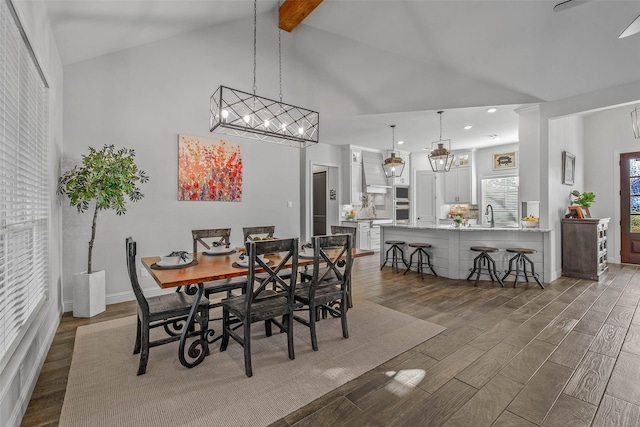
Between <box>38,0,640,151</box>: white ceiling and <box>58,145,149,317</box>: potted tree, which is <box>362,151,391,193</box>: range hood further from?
<box>58,145,149,317</box>: potted tree

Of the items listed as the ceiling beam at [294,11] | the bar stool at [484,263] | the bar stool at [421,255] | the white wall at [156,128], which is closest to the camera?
the white wall at [156,128]

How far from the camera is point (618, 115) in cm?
621

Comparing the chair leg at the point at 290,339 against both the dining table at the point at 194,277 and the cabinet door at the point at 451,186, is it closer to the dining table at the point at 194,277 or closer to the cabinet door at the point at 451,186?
the dining table at the point at 194,277

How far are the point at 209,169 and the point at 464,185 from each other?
656cm

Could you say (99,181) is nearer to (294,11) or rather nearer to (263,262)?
(263,262)

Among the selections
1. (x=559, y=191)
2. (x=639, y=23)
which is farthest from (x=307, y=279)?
(x=559, y=191)

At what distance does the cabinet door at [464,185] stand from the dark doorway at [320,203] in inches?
142

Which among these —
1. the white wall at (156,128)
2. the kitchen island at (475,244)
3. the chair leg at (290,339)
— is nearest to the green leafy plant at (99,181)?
the white wall at (156,128)

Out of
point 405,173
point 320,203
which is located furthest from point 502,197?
point 320,203

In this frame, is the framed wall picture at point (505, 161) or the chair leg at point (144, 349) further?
the framed wall picture at point (505, 161)

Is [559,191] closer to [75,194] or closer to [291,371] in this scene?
[291,371]

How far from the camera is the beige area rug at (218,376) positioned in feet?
5.81

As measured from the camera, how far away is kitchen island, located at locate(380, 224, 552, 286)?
4727 mm

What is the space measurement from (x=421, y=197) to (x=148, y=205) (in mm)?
7075
